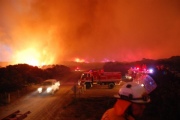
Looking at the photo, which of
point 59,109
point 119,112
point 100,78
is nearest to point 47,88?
point 100,78

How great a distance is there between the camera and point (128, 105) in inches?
130

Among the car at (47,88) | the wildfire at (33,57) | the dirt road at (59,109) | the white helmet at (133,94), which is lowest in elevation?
the dirt road at (59,109)

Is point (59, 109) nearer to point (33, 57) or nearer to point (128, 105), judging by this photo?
point (128, 105)

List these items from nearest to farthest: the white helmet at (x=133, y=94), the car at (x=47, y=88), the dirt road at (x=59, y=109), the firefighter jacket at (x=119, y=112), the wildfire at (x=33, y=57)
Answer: the firefighter jacket at (x=119, y=112) → the white helmet at (x=133, y=94) → the dirt road at (x=59, y=109) → the car at (x=47, y=88) → the wildfire at (x=33, y=57)

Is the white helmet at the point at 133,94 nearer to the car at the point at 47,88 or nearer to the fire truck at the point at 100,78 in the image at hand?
the car at the point at 47,88

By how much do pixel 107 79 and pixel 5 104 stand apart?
13.5 meters

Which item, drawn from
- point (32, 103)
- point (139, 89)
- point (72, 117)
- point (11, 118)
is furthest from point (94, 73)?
point (139, 89)

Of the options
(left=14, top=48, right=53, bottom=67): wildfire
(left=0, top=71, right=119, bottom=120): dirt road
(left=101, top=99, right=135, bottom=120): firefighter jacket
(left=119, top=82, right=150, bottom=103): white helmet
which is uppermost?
(left=14, top=48, right=53, bottom=67): wildfire

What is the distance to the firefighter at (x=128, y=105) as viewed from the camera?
3.19 meters

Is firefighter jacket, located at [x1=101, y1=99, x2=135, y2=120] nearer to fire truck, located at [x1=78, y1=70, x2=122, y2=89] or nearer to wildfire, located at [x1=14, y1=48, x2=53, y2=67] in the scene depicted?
fire truck, located at [x1=78, y1=70, x2=122, y2=89]

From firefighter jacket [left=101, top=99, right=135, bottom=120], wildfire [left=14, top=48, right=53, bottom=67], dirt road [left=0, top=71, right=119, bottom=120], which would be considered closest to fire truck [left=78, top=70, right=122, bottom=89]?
dirt road [left=0, top=71, right=119, bottom=120]

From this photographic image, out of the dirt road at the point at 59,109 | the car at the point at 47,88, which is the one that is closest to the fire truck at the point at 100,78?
the car at the point at 47,88

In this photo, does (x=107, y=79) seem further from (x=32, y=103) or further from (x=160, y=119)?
(x=160, y=119)

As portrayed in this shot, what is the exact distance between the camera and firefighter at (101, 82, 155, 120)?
3.19m
